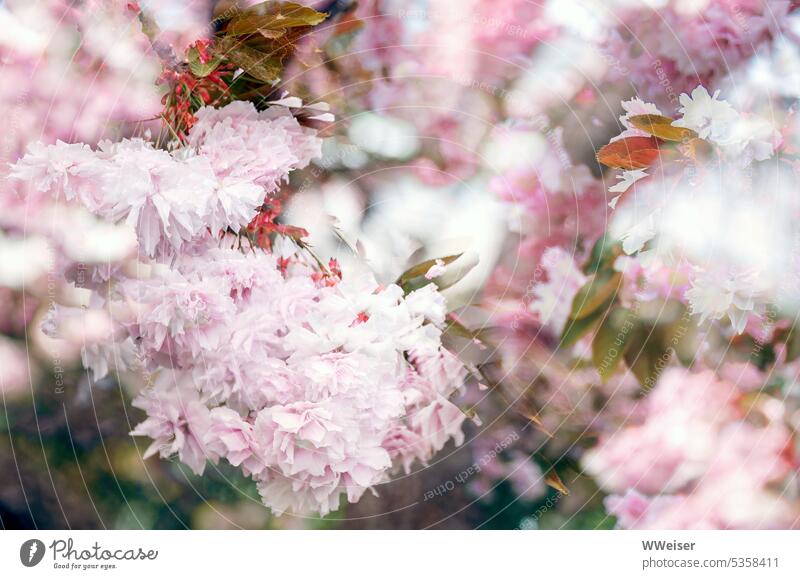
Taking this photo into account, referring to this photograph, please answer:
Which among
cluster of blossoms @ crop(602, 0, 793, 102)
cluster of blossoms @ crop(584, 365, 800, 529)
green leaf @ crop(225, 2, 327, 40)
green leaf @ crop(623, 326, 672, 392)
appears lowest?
cluster of blossoms @ crop(584, 365, 800, 529)

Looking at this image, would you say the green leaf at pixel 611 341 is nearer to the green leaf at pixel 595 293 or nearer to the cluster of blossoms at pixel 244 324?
the green leaf at pixel 595 293

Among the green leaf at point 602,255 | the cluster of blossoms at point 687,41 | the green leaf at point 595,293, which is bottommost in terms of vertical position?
the green leaf at point 595,293

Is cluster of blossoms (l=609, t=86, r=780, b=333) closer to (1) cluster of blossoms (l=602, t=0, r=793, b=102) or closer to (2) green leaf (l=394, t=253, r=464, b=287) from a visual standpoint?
(1) cluster of blossoms (l=602, t=0, r=793, b=102)

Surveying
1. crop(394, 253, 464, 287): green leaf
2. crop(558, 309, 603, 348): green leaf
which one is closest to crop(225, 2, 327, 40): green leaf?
crop(394, 253, 464, 287): green leaf

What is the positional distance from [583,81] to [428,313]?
0.23m

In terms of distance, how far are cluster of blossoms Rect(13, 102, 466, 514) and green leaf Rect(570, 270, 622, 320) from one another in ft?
0.38

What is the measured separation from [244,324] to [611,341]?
0.30 m

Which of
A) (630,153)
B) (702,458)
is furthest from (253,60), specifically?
(702,458)

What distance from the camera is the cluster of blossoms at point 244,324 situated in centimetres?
63

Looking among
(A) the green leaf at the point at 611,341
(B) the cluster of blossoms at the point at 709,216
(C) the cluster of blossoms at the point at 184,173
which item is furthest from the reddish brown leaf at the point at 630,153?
(C) the cluster of blossoms at the point at 184,173

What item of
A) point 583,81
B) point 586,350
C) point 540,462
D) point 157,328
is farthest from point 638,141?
point 157,328

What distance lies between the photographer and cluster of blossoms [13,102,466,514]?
0.63 m

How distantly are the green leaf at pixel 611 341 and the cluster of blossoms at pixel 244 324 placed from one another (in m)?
0.13

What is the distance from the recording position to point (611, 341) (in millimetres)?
693
